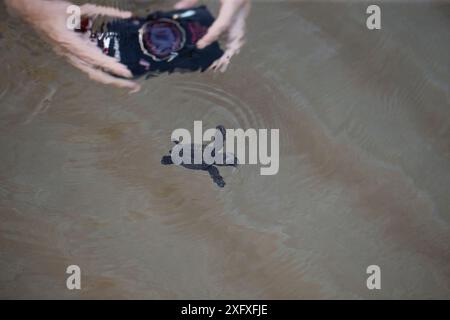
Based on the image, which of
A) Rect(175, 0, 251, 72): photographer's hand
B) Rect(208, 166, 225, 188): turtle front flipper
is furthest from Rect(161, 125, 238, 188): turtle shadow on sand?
Rect(175, 0, 251, 72): photographer's hand

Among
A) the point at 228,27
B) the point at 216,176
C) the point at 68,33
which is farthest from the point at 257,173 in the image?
the point at 68,33

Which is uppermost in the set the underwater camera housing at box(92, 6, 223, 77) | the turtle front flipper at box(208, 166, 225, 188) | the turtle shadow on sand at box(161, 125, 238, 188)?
the underwater camera housing at box(92, 6, 223, 77)

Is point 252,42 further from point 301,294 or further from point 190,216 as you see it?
point 301,294

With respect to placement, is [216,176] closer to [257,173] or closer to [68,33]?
[257,173]

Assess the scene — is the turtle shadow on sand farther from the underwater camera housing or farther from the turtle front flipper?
the underwater camera housing

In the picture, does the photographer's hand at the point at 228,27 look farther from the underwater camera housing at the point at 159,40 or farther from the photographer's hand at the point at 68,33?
the photographer's hand at the point at 68,33

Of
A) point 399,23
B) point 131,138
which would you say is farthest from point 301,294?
point 399,23
